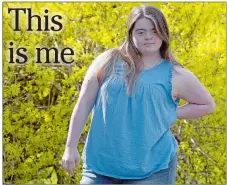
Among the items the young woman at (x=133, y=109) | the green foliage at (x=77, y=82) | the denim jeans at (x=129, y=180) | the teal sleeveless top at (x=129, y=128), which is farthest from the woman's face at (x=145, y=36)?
the green foliage at (x=77, y=82)

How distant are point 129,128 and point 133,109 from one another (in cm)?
8

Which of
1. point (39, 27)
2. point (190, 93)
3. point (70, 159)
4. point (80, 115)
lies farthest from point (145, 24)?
point (39, 27)

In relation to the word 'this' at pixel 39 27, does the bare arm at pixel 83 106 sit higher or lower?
lower

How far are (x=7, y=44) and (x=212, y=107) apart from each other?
2.11 m

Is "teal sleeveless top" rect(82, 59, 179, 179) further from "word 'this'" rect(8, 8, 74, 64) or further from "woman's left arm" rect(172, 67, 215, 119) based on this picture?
"word 'this'" rect(8, 8, 74, 64)

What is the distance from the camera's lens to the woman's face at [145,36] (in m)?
2.41

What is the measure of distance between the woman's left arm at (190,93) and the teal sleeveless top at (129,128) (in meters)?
0.06

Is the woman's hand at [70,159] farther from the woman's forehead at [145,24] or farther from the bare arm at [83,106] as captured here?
the woman's forehead at [145,24]

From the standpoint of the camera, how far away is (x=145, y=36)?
2.41 m

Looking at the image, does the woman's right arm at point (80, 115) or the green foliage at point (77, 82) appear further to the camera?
the green foliage at point (77, 82)

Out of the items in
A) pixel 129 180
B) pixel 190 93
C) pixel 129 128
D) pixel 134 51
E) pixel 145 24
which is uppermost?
pixel 145 24

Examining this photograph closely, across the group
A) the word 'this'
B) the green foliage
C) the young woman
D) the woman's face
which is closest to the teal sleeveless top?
the young woman

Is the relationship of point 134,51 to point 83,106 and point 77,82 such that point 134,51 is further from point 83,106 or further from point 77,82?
point 77,82

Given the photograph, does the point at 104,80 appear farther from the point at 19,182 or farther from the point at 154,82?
the point at 19,182
